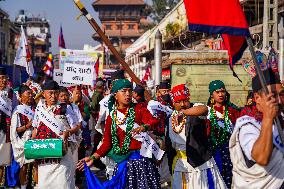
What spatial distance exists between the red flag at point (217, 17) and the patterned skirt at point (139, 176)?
2415 mm

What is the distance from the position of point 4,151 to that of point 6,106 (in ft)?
2.43

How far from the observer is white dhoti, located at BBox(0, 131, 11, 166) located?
967 cm

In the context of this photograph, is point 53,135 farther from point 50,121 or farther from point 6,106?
point 6,106

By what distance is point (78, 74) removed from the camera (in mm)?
12281

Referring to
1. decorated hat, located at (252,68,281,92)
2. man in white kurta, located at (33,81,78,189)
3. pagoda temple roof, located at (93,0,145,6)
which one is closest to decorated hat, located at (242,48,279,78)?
decorated hat, located at (252,68,281,92)

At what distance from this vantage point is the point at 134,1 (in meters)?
115

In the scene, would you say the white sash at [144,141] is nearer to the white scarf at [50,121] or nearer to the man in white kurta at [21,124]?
the white scarf at [50,121]

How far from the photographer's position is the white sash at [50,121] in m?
7.48

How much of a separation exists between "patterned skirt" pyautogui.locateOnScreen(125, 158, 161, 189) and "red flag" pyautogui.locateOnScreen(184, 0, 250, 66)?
7.92 ft

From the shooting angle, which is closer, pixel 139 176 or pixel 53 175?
pixel 139 176

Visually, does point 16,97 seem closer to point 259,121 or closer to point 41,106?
point 41,106

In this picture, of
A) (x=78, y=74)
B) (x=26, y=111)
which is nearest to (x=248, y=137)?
(x=26, y=111)

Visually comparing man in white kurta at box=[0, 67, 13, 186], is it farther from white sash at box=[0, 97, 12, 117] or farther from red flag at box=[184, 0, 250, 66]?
red flag at box=[184, 0, 250, 66]

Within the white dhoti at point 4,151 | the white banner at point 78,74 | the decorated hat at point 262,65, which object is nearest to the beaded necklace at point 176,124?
the decorated hat at point 262,65
